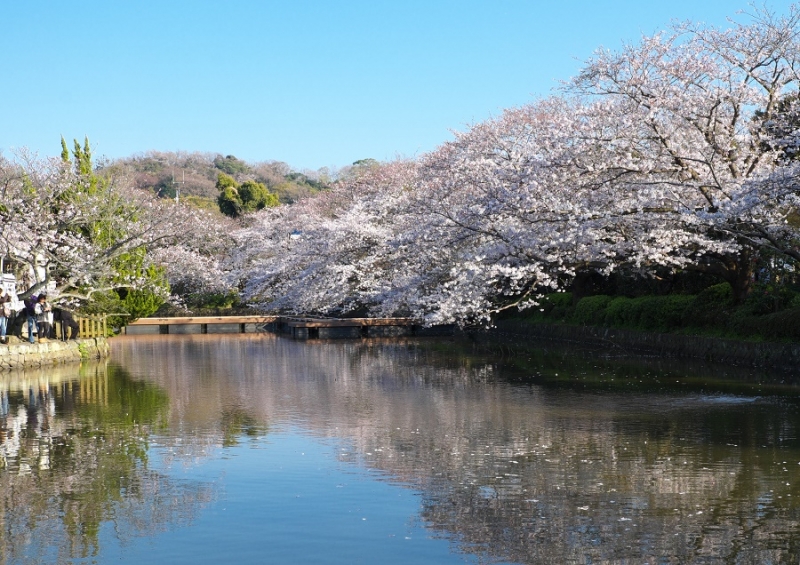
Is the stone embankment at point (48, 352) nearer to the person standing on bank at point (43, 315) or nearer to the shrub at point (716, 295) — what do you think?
the person standing on bank at point (43, 315)

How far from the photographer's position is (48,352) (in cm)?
1986

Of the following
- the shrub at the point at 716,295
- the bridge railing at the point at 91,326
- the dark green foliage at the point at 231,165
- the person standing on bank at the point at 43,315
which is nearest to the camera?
the person standing on bank at the point at 43,315

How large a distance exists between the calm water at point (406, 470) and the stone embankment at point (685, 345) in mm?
1032

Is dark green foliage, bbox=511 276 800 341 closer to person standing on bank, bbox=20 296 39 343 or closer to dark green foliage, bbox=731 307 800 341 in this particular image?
dark green foliage, bbox=731 307 800 341

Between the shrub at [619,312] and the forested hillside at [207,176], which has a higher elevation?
the forested hillside at [207,176]

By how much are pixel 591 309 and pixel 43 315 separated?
14.0 m

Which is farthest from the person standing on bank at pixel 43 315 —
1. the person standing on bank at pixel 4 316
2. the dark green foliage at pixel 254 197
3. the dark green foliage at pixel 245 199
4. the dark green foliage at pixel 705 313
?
the dark green foliage at pixel 254 197

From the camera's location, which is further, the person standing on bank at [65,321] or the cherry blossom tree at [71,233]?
the person standing on bank at [65,321]

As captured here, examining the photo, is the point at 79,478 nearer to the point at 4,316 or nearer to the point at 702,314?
the point at 4,316

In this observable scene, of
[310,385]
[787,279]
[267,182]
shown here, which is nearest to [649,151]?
[787,279]

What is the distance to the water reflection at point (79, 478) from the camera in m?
6.53

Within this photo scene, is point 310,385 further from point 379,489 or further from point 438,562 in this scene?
point 438,562

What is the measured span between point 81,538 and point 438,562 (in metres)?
2.48

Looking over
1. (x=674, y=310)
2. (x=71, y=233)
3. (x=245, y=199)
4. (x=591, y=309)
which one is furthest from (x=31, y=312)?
(x=245, y=199)
